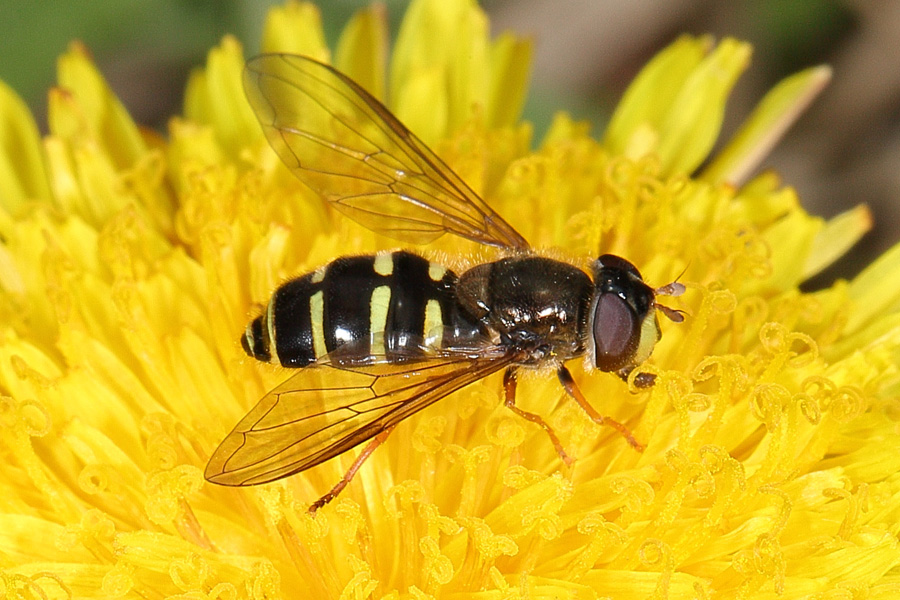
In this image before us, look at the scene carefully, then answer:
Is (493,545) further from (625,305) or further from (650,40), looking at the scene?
(650,40)

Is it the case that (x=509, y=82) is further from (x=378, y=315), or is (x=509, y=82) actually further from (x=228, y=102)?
(x=378, y=315)

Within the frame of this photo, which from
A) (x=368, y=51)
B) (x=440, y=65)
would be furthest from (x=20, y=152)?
(x=440, y=65)

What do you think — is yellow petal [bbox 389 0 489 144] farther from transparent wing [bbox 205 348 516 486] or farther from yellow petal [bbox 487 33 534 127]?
transparent wing [bbox 205 348 516 486]

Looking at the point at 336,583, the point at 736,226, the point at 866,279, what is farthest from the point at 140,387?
the point at 866,279

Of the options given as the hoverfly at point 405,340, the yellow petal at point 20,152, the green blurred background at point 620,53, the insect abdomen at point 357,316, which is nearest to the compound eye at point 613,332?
the hoverfly at point 405,340

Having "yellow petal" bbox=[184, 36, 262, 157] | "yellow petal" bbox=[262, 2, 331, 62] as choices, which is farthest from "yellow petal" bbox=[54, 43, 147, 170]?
"yellow petal" bbox=[262, 2, 331, 62]

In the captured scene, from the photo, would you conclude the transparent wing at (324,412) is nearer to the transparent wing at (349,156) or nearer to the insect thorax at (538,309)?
the insect thorax at (538,309)
